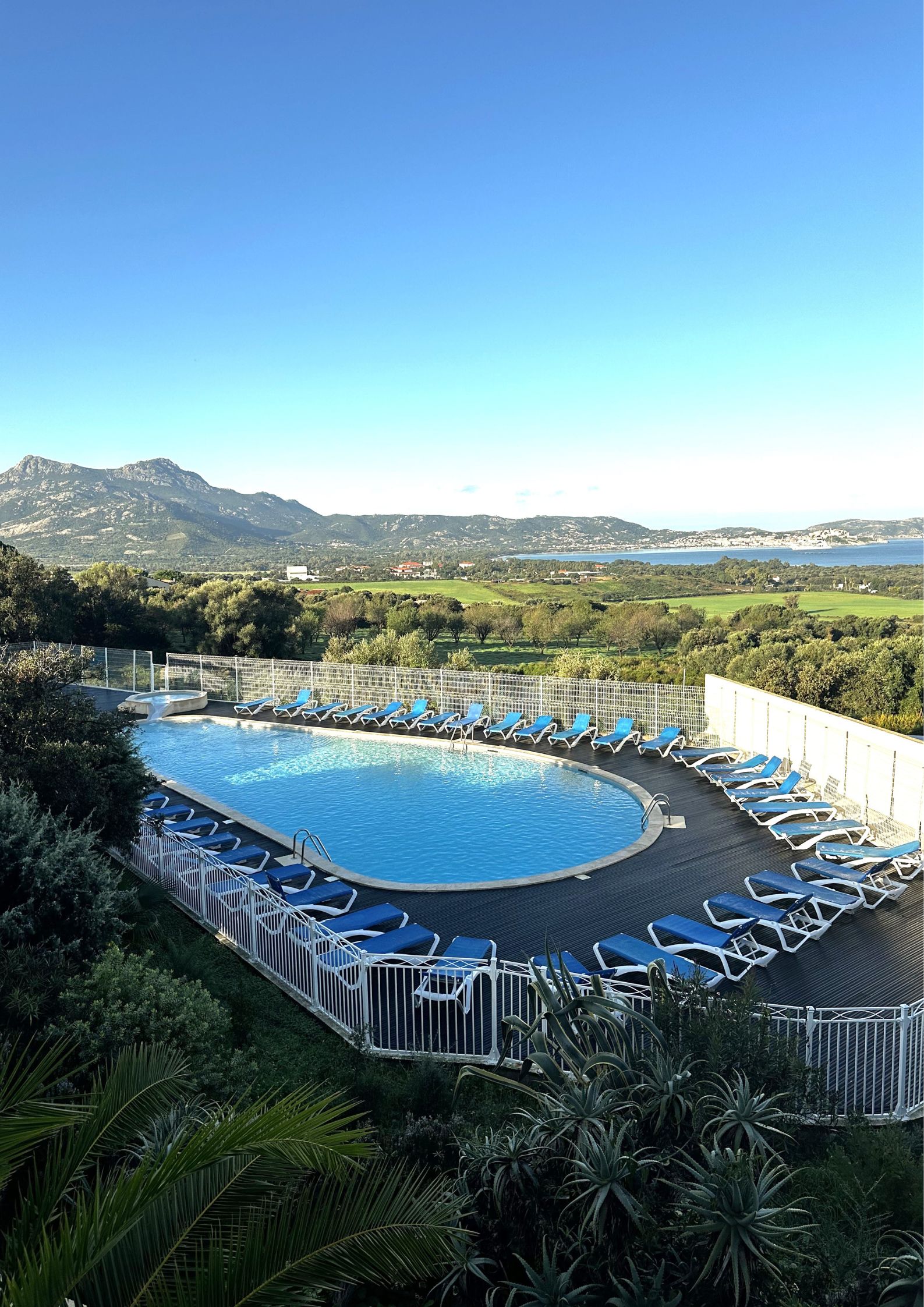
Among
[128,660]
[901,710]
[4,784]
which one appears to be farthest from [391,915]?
[128,660]

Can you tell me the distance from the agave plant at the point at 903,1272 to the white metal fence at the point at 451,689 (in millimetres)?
14367

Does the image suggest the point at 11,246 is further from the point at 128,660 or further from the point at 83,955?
the point at 83,955

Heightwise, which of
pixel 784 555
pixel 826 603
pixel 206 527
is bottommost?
pixel 826 603

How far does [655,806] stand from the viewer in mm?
13062

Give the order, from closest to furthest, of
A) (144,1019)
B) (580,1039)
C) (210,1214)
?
(210,1214) < (580,1039) < (144,1019)

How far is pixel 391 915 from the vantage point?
846cm

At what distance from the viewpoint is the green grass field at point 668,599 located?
160 ft

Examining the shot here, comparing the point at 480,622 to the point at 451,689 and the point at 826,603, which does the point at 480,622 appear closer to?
the point at 826,603

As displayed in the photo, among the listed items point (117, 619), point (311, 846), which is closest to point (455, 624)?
point (117, 619)

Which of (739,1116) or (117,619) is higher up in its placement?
(117,619)

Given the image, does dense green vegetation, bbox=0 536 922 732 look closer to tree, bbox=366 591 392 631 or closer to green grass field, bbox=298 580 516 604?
tree, bbox=366 591 392 631

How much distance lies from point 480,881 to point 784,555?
331 feet

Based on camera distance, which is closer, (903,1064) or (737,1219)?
(737,1219)

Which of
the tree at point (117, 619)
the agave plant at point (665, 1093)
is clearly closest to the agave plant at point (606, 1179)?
the agave plant at point (665, 1093)
